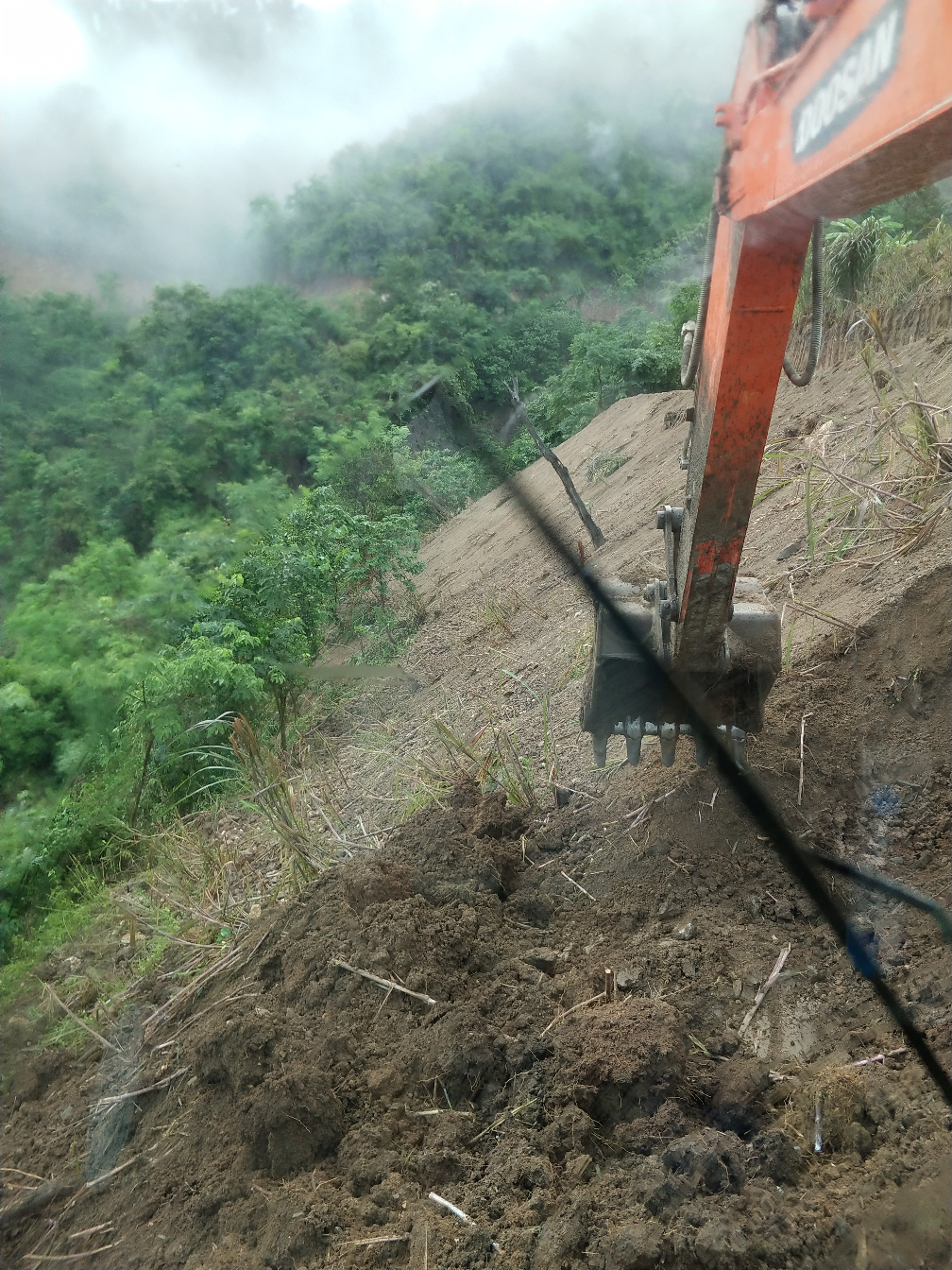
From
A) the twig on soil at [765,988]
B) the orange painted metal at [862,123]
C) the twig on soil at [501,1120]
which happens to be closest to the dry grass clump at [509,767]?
the twig on soil at [765,988]

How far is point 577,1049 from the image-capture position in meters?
1.93

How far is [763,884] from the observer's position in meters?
2.51

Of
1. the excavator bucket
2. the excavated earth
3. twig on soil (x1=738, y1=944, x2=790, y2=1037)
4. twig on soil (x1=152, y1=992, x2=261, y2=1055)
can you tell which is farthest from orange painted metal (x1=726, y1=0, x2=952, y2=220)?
twig on soil (x1=152, y1=992, x2=261, y2=1055)

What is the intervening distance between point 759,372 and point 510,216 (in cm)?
1381

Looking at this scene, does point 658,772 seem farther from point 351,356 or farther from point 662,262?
point 351,356

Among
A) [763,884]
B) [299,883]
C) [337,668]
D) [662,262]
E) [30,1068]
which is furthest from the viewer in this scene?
[662,262]

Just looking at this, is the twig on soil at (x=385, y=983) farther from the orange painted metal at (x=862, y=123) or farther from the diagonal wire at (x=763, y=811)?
the orange painted metal at (x=862, y=123)

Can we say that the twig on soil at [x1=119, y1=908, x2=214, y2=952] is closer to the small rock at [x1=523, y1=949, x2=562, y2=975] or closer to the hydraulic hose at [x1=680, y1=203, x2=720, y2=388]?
the small rock at [x1=523, y1=949, x2=562, y2=975]

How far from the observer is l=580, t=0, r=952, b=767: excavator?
3.50 feet

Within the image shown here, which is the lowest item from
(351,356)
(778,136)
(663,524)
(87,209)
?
(663,524)

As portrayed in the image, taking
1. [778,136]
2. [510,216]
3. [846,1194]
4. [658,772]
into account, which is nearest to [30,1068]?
[658,772]

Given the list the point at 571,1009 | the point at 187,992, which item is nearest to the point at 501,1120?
the point at 571,1009

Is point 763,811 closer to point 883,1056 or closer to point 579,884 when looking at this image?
point 579,884

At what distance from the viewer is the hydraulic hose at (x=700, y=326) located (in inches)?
80.7
